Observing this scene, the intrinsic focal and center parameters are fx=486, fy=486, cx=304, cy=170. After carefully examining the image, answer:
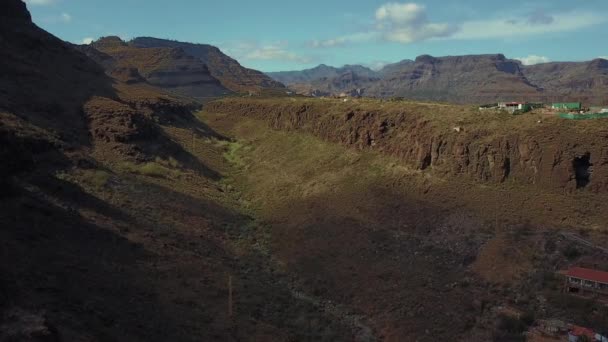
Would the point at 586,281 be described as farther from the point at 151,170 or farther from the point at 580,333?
the point at 151,170

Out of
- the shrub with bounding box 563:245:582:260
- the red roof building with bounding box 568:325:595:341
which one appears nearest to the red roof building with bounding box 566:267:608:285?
the shrub with bounding box 563:245:582:260

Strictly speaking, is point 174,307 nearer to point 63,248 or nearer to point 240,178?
point 63,248

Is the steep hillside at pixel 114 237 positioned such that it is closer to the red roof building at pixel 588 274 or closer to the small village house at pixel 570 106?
the red roof building at pixel 588 274

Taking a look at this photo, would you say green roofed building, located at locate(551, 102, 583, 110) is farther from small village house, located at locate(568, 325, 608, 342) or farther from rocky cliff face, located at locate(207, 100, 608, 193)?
small village house, located at locate(568, 325, 608, 342)

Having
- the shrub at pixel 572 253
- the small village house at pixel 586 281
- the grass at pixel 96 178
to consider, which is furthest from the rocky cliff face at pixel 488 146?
the grass at pixel 96 178

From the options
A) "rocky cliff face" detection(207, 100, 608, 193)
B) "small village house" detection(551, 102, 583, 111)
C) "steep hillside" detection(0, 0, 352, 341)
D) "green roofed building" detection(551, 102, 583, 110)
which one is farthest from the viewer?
"green roofed building" detection(551, 102, 583, 110)

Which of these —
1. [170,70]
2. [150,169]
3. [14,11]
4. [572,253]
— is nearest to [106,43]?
[170,70]
